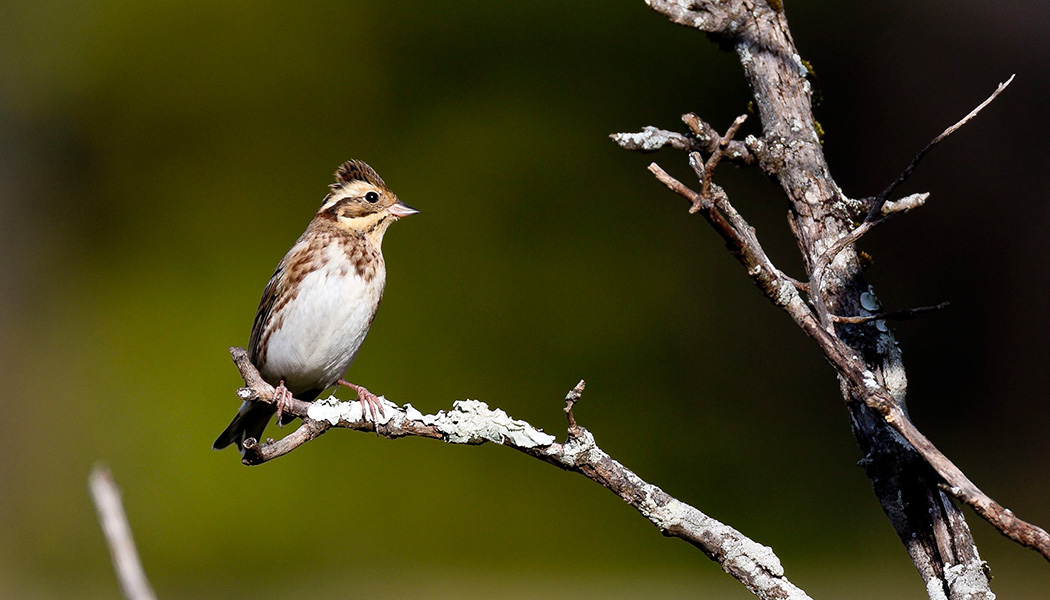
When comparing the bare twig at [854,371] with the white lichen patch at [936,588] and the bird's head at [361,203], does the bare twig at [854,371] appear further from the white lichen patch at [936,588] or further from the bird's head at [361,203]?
the bird's head at [361,203]

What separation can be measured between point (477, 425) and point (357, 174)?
77 centimetres

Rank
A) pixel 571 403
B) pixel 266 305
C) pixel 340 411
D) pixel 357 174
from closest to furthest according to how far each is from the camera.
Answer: pixel 571 403 < pixel 340 411 < pixel 357 174 < pixel 266 305

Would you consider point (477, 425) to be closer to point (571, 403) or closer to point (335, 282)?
point (571, 403)

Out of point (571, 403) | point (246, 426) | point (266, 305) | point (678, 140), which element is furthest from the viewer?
point (246, 426)

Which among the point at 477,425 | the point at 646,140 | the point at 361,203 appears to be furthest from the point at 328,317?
the point at 646,140

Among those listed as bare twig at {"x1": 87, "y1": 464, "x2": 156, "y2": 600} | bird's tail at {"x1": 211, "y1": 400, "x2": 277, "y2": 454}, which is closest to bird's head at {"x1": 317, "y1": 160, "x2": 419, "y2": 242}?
bird's tail at {"x1": 211, "y1": 400, "x2": 277, "y2": 454}

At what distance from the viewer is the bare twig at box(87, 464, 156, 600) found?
511 millimetres

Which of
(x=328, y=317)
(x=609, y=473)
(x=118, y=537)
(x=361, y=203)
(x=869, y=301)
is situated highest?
(x=361, y=203)

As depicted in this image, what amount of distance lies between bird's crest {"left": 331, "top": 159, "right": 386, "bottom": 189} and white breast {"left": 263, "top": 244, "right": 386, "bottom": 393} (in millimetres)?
146

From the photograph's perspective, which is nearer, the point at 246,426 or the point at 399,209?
the point at 399,209

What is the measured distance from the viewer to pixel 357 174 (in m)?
1.82

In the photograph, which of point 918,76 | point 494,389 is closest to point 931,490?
point 494,389

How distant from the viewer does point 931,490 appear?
110cm

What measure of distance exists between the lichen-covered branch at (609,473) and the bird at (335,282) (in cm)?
68
